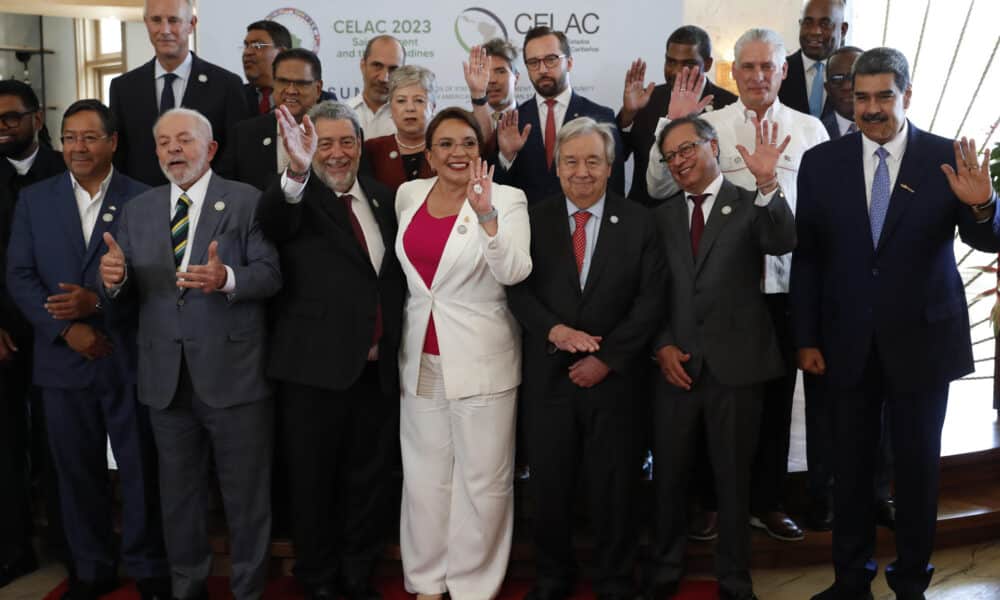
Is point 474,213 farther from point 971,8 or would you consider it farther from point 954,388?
point 971,8

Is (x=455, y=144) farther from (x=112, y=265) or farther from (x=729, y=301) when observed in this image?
(x=112, y=265)

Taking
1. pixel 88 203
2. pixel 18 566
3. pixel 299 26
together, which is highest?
pixel 299 26

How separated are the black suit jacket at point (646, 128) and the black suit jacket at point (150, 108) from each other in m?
1.68

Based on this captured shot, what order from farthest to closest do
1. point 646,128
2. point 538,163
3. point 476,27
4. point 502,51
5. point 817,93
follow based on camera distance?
point 476,27 < point 817,93 < point 646,128 < point 502,51 < point 538,163

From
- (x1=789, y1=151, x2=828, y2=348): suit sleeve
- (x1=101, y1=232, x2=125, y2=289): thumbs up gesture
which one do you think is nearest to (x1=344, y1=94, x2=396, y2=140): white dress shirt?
(x1=101, y1=232, x2=125, y2=289): thumbs up gesture

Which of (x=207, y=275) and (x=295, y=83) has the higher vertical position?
(x=295, y=83)

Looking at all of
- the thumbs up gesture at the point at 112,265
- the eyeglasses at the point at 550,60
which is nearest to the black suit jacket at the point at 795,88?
the eyeglasses at the point at 550,60

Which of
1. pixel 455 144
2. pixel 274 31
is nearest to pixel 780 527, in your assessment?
pixel 455 144

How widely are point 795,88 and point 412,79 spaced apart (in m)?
1.97

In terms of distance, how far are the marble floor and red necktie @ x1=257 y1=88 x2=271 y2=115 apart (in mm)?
2151

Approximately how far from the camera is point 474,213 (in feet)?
11.3

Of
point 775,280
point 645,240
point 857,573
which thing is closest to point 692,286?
point 645,240

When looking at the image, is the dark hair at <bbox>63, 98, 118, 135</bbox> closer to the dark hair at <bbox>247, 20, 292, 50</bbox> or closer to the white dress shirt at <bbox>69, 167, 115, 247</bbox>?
the white dress shirt at <bbox>69, 167, 115, 247</bbox>

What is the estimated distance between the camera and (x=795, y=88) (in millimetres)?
4781
